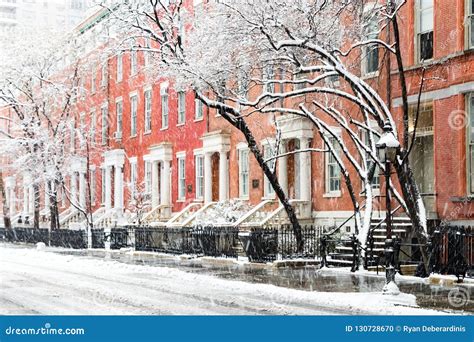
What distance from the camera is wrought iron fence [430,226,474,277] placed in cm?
1830

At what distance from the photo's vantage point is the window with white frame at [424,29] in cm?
2502

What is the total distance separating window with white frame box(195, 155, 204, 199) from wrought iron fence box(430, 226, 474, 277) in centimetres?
1985

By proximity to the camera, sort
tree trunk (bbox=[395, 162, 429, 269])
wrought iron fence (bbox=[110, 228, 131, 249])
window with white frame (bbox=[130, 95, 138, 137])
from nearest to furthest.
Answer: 1. tree trunk (bbox=[395, 162, 429, 269])
2. wrought iron fence (bbox=[110, 228, 131, 249])
3. window with white frame (bbox=[130, 95, 138, 137])

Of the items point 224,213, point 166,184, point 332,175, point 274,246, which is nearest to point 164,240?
point 224,213

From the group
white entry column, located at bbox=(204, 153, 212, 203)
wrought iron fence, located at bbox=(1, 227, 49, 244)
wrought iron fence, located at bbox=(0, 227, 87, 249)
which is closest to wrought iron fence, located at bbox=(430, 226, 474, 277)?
white entry column, located at bbox=(204, 153, 212, 203)

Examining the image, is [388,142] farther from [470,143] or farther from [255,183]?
[255,183]

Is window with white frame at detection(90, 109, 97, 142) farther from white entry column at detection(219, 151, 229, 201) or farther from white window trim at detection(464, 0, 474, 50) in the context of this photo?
white window trim at detection(464, 0, 474, 50)

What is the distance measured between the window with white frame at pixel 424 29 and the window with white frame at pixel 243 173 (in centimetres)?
1167

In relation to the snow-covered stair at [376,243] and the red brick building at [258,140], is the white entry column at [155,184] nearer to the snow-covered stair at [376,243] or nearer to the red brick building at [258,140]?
the red brick building at [258,140]

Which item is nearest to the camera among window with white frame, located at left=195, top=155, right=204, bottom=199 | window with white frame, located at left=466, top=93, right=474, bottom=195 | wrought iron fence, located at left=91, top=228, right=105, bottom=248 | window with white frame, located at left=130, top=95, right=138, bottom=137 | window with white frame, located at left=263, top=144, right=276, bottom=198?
window with white frame, located at left=466, top=93, right=474, bottom=195

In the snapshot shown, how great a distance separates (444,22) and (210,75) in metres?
7.32

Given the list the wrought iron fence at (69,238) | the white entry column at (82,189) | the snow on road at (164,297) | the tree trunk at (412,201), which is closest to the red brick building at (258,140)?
the white entry column at (82,189)
